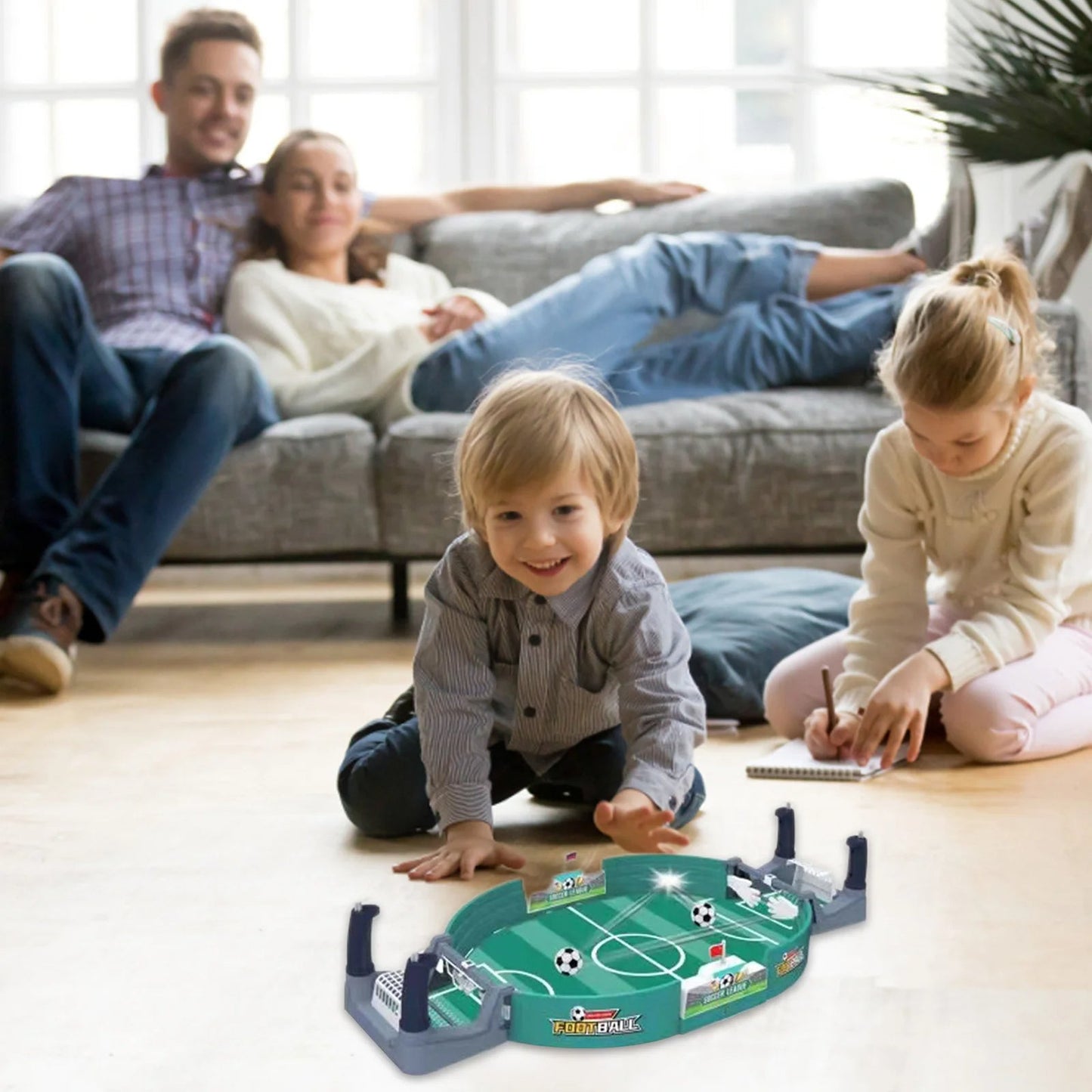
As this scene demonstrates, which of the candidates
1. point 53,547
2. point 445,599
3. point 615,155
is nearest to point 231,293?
point 53,547

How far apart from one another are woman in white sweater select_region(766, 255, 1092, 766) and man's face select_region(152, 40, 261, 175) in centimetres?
156

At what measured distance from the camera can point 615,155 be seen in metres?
3.62

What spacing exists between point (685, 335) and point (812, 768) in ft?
4.21

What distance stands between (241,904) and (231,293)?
1.72 metres

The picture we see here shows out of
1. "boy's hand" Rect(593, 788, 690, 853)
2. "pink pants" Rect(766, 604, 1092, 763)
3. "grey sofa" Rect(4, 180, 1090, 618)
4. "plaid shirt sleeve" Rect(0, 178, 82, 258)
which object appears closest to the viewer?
"boy's hand" Rect(593, 788, 690, 853)

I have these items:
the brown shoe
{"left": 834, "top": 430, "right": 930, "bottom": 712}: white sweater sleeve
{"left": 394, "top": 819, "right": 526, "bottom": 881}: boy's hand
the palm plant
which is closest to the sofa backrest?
the palm plant

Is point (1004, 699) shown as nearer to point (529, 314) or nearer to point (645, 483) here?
point (645, 483)

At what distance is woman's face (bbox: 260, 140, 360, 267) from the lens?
2.80m

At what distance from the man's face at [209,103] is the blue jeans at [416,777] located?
1.75 metres

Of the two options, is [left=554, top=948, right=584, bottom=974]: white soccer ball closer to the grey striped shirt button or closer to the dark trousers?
the grey striped shirt button

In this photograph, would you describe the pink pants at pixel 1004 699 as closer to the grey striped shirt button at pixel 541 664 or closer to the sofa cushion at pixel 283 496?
the grey striped shirt button at pixel 541 664

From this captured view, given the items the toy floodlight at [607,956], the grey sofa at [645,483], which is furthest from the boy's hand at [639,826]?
the grey sofa at [645,483]

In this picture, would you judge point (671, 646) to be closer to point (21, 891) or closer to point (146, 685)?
point (21, 891)

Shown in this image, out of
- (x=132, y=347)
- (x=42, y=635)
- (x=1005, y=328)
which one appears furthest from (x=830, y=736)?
(x=132, y=347)
